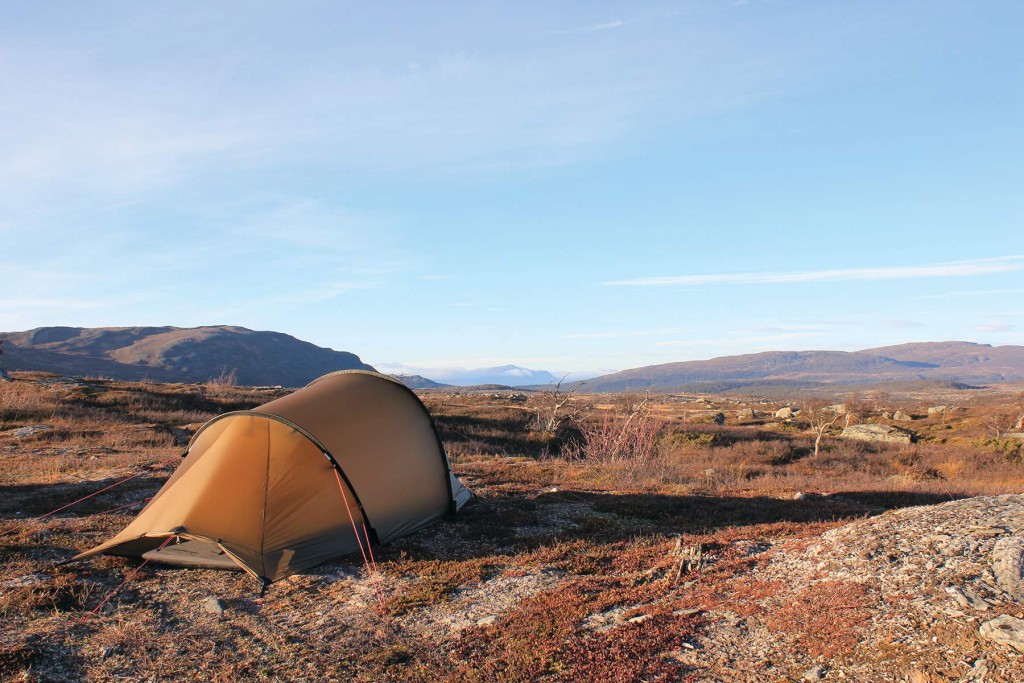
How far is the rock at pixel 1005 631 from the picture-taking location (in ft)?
18.1

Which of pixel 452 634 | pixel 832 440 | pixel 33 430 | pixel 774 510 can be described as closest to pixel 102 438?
pixel 33 430

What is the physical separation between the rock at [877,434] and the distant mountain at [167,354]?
113137 mm

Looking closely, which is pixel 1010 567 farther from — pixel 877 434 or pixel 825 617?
pixel 877 434

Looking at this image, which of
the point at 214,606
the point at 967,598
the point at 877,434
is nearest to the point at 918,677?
the point at 967,598

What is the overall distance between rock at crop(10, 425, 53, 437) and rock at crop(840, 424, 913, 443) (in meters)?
42.6

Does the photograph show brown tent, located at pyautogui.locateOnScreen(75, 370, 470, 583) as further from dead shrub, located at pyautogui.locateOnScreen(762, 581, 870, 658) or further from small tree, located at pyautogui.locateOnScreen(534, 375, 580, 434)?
small tree, located at pyautogui.locateOnScreen(534, 375, 580, 434)

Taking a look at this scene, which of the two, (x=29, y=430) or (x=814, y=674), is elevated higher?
(x=29, y=430)

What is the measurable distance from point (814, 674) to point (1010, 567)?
8.99 ft

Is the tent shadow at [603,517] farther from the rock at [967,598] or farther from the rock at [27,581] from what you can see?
the rock at [967,598]

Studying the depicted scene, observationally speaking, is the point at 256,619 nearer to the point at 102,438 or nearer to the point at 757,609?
the point at 757,609

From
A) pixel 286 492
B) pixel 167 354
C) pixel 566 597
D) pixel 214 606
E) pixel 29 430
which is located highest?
pixel 167 354

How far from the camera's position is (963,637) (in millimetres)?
5781

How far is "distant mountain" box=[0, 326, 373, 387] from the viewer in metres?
129

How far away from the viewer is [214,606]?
8078 mm
